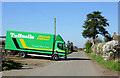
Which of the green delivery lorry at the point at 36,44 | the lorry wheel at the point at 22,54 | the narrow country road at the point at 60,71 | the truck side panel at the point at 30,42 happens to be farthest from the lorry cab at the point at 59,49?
the narrow country road at the point at 60,71

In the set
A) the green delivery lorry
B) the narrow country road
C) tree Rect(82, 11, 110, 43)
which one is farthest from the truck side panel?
tree Rect(82, 11, 110, 43)

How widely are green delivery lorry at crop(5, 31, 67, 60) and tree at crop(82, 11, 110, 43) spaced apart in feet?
104

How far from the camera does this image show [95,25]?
5328 cm

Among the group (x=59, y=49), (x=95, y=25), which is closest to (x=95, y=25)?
(x=95, y=25)

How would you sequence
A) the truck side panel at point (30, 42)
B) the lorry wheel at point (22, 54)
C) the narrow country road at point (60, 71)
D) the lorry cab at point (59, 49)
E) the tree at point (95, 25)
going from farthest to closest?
the tree at point (95, 25), the lorry wheel at point (22, 54), the truck side panel at point (30, 42), the lorry cab at point (59, 49), the narrow country road at point (60, 71)

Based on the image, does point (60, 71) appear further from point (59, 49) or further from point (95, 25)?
point (95, 25)

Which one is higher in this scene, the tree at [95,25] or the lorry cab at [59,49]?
the tree at [95,25]

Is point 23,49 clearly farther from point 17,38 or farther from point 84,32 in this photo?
point 84,32

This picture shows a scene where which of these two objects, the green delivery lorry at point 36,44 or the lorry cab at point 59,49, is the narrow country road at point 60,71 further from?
the green delivery lorry at point 36,44

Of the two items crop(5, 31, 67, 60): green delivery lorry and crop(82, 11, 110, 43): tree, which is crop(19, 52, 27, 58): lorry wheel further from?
crop(82, 11, 110, 43): tree

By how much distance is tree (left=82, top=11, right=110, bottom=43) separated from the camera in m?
53.3

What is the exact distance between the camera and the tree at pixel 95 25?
53.3 m

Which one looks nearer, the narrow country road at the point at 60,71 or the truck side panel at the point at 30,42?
the narrow country road at the point at 60,71

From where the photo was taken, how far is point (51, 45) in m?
22.8
